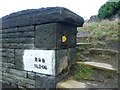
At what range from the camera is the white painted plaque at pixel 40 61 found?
295 cm

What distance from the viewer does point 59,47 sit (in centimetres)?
297

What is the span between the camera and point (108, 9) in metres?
10.3

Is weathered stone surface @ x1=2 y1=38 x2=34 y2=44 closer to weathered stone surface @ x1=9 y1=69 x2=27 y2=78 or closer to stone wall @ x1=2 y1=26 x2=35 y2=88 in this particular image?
stone wall @ x1=2 y1=26 x2=35 y2=88

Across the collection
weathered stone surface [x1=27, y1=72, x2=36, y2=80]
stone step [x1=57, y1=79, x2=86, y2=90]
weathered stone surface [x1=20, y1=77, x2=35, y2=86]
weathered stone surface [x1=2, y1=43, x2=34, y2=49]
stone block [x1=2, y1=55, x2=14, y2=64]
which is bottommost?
weathered stone surface [x1=20, y1=77, x2=35, y2=86]

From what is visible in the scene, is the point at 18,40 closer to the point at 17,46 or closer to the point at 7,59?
the point at 17,46

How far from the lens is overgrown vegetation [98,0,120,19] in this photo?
9781mm

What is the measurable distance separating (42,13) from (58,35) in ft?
1.74

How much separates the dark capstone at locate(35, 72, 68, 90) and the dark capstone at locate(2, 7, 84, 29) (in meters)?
1.01

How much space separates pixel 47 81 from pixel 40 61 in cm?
40

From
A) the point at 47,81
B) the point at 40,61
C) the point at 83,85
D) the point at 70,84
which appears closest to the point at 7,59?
the point at 40,61

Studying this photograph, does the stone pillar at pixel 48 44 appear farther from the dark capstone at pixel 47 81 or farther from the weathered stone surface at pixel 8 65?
the weathered stone surface at pixel 8 65

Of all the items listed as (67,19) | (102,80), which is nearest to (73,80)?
(102,80)

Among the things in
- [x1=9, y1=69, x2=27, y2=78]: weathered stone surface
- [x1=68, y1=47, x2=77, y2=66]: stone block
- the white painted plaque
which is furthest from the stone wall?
[x1=68, y1=47, x2=77, y2=66]: stone block

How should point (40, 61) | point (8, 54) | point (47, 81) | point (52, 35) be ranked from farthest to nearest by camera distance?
point (8, 54), point (40, 61), point (47, 81), point (52, 35)
